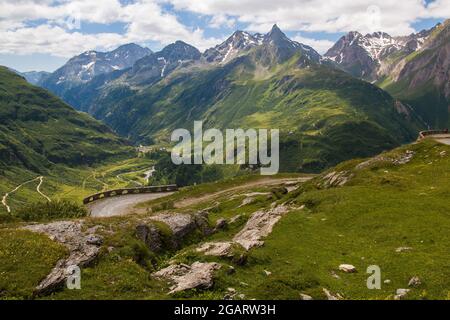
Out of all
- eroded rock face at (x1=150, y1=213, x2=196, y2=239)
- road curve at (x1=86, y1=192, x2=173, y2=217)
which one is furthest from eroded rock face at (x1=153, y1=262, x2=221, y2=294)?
road curve at (x1=86, y1=192, x2=173, y2=217)

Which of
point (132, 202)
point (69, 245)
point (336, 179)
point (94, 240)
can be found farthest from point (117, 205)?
point (69, 245)

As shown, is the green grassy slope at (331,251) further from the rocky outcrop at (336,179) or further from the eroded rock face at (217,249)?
the rocky outcrop at (336,179)

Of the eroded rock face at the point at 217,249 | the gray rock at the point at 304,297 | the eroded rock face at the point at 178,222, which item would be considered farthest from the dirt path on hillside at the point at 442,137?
the gray rock at the point at 304,297

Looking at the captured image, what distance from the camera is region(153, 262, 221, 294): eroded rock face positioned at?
1212 inches

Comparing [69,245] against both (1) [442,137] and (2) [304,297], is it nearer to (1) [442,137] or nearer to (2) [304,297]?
(2) [304,297]

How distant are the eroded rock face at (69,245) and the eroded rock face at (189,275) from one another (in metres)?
6.42

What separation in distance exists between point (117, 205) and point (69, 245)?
2490 inches

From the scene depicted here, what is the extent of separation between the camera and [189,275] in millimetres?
33375

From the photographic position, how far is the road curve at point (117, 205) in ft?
298

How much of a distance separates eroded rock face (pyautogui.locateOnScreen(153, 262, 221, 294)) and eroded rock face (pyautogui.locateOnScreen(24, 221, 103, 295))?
6.42 m

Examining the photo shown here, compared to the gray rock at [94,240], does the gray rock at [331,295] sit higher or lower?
lower
